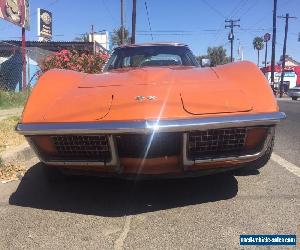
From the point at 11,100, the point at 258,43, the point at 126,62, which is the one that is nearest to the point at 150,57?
the point at 126,62

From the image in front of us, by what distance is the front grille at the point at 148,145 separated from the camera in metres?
3.43

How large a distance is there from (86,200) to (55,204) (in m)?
0.26

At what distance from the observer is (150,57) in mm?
5918

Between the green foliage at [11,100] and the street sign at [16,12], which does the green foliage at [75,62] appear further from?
the street sign at [16,12]

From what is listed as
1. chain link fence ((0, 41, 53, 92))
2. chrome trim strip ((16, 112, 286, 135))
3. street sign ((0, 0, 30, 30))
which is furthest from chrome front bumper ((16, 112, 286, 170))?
chain link fence ((0, 41, 53, 92))

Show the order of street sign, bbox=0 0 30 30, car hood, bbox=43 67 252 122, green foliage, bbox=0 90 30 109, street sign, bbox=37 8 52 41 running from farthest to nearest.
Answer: street sign, bbox=37 8 52 41
street sign, bbox=0 0 30 30
green foliage, bbox=0 90 30 109
car hood, bbox=43 67 252 122

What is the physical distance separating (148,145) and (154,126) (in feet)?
0.89

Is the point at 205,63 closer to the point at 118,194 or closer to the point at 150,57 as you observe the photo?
the point at 150,57

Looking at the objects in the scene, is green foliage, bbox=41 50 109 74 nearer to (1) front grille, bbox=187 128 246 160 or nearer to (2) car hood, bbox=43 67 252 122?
(2) car hood, bbox=43 67 252 122

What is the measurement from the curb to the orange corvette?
1.52 m

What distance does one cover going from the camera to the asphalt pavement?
3.06 m

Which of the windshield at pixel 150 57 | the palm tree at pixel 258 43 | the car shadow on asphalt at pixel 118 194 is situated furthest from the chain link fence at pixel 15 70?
the palm tree at pixel 258 43

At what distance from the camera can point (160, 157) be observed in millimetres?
3498

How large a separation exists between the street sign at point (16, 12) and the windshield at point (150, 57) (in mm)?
13245
